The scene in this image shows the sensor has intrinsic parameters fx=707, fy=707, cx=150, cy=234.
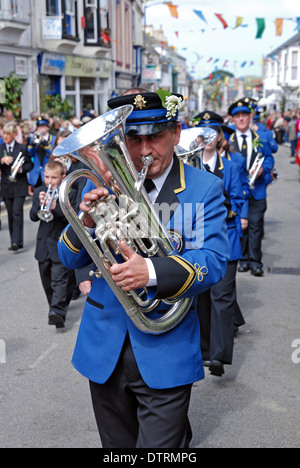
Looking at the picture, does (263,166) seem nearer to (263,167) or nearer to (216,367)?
(263,167)

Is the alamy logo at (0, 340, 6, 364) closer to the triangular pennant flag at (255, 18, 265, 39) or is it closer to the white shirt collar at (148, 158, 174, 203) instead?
the white shirt collar at (148, 158, 174, 203)

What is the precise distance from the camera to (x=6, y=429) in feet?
14.9

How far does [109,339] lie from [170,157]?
814 millimetres

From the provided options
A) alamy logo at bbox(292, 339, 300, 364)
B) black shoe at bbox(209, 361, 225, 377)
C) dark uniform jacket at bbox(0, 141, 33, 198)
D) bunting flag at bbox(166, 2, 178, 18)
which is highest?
bunting flag at bbox(166, 2, 178, 18)

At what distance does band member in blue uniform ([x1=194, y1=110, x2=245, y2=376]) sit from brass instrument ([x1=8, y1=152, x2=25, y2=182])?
552cm

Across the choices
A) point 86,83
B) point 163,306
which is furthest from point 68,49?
point 163,306

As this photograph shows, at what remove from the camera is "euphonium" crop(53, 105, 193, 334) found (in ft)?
8.51

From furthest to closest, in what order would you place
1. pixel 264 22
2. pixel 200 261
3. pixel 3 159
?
1. pixel 264 22
2. pixel 3 159
3. pixel 200 261

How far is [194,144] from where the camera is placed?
5035 millimetres

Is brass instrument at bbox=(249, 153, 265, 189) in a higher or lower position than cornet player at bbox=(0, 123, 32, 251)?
→ higher

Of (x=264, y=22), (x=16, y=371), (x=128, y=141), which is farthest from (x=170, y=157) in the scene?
(x=264, y=22)

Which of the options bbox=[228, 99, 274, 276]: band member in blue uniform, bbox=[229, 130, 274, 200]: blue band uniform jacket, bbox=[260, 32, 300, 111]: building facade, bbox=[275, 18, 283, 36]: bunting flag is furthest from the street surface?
bbox=[260, 32, 300, 111]: building facade
